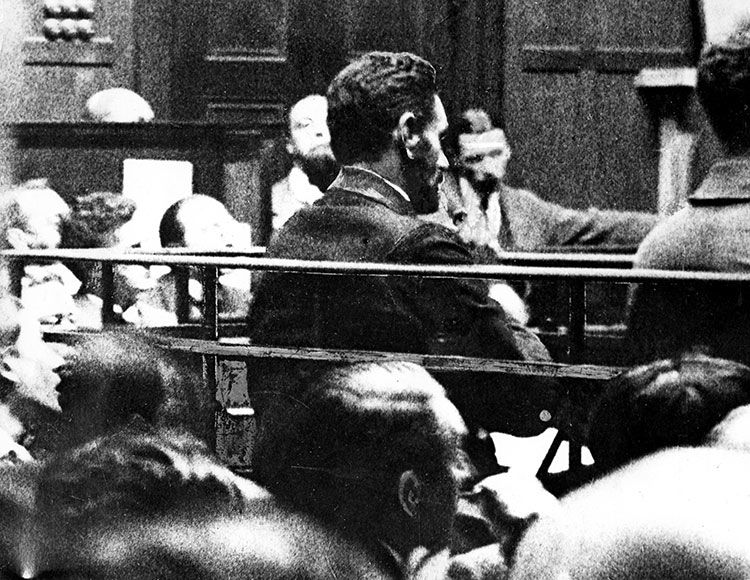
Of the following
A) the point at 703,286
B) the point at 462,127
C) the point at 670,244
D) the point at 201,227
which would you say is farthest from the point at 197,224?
the point at 703,286

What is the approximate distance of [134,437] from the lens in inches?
179

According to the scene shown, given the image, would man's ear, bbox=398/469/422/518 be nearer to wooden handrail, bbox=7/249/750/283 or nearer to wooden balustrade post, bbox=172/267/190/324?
wooden handrail, bbox=7/249/750/283

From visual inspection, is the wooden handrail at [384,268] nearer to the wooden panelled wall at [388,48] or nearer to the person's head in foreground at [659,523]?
the wooden panelled wall at [388,48]

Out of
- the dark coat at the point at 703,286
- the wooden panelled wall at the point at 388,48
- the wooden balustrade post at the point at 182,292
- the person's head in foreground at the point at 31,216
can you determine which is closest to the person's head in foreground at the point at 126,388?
the wooden balustrade post at the point at 182,292

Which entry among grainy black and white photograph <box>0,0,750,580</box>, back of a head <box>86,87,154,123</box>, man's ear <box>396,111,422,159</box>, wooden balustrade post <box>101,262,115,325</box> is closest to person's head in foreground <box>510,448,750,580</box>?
grainy black and white photograph <box>0,0,750,580</box>

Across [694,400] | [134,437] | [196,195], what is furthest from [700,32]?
[134,437]

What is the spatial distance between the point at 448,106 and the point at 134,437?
1.61 metres

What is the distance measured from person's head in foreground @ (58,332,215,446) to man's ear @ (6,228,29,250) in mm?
400

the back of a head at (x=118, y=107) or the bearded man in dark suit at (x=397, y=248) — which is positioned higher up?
the back of a head at (x=118, y=107)

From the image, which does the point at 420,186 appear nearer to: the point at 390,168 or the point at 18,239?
the point at 390,168

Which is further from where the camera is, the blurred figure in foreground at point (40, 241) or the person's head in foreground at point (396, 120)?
the blurred figure in foreground at point (40, 241)

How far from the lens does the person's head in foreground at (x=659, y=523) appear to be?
383cm

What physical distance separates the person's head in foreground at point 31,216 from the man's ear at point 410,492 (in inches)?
59.8

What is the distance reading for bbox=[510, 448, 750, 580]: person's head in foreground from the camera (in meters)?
3.83
